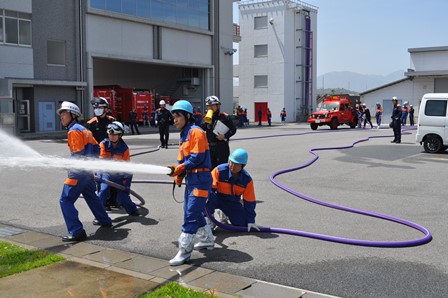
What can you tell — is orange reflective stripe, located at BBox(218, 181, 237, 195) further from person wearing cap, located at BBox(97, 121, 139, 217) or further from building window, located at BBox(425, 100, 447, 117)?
building window, located at BBox(425, 100, 447, 117)

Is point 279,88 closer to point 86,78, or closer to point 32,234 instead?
point 86,78

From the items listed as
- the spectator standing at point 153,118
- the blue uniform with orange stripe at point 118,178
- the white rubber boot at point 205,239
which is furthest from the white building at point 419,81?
the white rubber boot at point 205,239

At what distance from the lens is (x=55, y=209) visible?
8500 mm

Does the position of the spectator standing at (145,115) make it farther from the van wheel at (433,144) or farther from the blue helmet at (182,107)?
the blue helmet at (182,107)

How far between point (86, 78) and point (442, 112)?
23.0 m

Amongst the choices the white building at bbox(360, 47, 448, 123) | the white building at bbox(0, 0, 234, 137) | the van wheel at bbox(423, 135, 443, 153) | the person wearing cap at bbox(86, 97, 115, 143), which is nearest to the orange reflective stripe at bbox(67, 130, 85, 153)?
the person wearing cap at bbox(86, 97, 115, 143)

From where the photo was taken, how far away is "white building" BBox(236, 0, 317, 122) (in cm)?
5238

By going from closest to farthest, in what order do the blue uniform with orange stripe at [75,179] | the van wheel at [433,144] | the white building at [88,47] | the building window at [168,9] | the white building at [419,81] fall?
the blue uniform with orange stripe at [75,179] < the van wheel at [433,144] < the white building at [88,47] < the building window at [168,9] < the white building at [419,81]

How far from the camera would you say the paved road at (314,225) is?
16.7 feet

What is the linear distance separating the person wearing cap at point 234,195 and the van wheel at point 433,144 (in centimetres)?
1251

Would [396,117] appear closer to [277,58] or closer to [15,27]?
[15,27]

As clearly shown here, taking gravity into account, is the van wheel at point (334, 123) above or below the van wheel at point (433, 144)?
above

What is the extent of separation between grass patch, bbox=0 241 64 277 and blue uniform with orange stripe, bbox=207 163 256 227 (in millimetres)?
2169

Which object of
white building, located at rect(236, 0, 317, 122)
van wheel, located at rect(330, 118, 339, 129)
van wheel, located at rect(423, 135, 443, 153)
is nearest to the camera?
van wheel, located at rect(423, 135, 443, 153)
